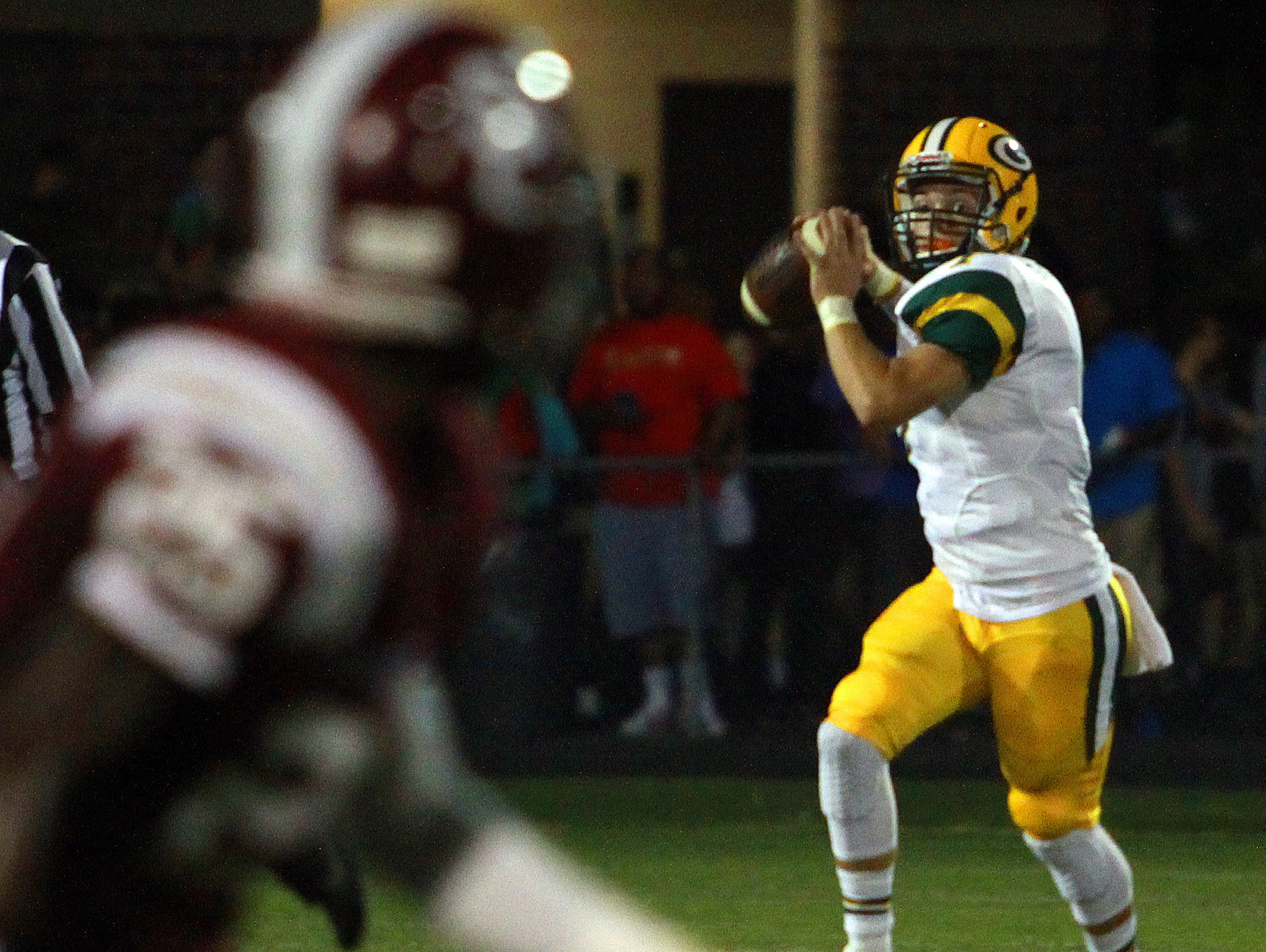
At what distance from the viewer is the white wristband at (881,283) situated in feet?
16.9

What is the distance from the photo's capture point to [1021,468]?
15.5 feet

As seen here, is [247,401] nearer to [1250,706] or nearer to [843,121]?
[1250,706]

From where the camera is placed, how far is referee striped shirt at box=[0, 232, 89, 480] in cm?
478

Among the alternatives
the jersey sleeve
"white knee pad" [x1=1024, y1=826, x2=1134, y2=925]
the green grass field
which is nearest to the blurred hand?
the jersey sleeve

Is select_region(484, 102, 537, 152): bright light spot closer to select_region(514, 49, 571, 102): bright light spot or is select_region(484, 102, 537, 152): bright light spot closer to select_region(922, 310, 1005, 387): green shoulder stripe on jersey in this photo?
select_region(514, 49, 571, 102): bright light spot

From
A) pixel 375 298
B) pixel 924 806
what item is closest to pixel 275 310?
pixel 375 298

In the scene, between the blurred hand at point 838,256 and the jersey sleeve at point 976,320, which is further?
the blurred hand at point 838,256

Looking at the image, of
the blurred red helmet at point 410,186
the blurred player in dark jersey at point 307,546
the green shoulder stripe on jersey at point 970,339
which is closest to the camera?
the blurred player in dark jersey at point 307,546

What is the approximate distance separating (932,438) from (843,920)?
5.76 ft

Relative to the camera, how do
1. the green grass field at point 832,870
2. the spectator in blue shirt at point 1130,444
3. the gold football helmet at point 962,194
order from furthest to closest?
the spectator in blue shirt at point 1130,444
the green grass field at point 832,870
the gold football helmet at point 962,194

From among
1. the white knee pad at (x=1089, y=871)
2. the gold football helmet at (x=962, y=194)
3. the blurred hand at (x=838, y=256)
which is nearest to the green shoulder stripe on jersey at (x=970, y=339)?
the blurred hand at (x=838, y=256)

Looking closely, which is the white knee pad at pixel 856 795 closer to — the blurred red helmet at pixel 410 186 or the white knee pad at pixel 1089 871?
the white knee pad at pixel 1089 871

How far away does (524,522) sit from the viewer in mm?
9000

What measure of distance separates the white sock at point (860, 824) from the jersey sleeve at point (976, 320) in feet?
2.46
